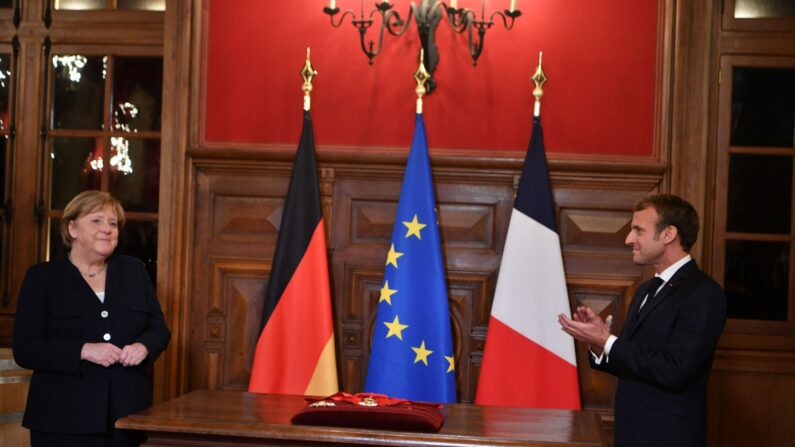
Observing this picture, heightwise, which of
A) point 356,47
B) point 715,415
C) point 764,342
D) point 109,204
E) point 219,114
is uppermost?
point 356,47

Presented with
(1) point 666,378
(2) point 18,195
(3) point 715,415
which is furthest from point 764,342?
(2) point 18,195

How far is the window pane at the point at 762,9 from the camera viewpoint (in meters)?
4.24

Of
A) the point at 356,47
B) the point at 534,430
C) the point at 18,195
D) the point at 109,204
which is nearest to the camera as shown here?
the point at 534,430

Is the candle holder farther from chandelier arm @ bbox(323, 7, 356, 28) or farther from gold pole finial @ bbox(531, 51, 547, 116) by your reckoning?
gold pole finial @ bbox(531, 51, 547, 116)

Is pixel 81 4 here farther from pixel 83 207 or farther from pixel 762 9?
pixel 762 9

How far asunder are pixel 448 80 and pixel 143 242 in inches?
65.0

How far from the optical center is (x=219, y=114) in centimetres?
436

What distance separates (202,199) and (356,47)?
0.99 metres

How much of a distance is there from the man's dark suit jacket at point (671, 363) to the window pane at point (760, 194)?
1449 millimetres

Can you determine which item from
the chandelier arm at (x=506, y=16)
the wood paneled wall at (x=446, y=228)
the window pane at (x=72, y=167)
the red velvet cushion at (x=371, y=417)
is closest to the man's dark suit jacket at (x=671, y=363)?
the red velvet cushion at (x=371, y=417)

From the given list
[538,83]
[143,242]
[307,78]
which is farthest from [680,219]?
[143,242]

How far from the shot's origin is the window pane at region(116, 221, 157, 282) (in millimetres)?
4539

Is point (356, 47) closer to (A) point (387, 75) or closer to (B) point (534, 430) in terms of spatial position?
(A) point (387, 75)

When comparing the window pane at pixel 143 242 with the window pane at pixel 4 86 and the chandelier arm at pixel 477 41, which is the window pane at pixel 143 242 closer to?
the window pane at pixel 4 86
